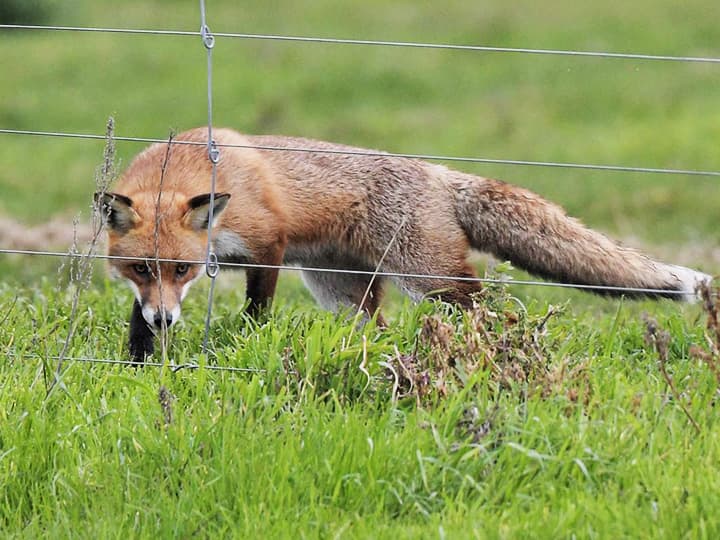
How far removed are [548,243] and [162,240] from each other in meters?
2.22

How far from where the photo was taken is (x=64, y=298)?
6.79 meters

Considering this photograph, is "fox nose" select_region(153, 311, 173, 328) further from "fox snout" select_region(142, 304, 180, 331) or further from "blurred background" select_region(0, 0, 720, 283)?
"blurred background" select_region(0, 0, 720, 283)

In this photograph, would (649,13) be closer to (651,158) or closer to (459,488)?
(651,158)

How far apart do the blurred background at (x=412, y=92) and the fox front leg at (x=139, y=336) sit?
758 cm

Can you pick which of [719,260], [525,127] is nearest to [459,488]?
[719,260]

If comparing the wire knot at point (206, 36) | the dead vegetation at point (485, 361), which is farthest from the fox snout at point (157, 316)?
the dead vegetation at point (485, 361)

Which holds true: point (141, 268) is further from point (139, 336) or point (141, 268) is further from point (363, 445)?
point (363, 445)

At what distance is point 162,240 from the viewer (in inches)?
247

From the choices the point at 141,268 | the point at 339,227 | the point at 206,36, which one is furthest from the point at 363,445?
the point at 339,227

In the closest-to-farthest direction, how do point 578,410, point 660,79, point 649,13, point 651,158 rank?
1. point 578,410
2. point 651,158
3. point 660,79
4. point 649,13

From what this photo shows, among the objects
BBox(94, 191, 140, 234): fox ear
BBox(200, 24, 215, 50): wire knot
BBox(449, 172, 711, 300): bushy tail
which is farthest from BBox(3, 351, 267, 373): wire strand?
BBox(449, 172, 711, 300): bushy tail

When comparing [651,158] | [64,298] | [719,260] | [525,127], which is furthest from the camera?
[525,127]

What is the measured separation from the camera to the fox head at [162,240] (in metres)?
6.12

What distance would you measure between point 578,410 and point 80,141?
15.3 m
